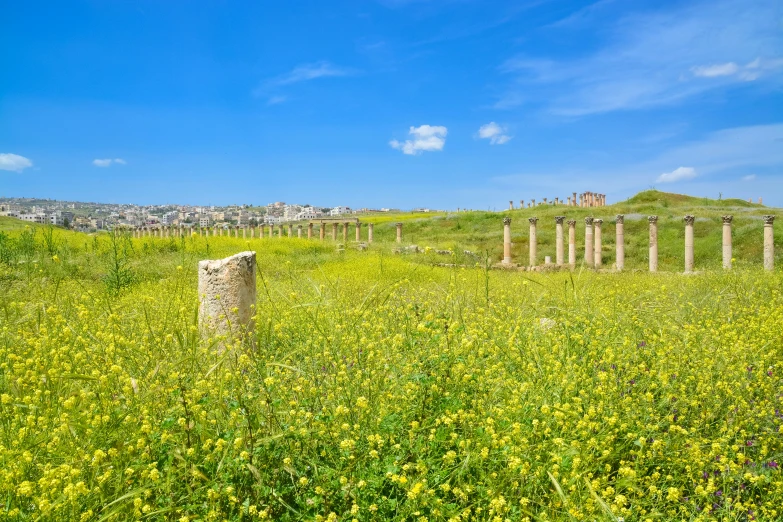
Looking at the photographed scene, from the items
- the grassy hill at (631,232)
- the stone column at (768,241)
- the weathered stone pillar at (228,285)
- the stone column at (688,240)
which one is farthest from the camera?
the grassy hill at (631,232)

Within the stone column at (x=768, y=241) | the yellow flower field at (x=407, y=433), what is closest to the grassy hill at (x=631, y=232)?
the stone column at (x=768, y=241)

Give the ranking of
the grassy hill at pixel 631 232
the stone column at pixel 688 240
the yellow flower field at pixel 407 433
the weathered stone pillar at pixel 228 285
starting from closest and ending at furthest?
the yellow flower field at pixel 407 433 < the weathered stone pillar at pixel 228 285 < the stone column at pixel 688 240 < the grassy hill at pixel 631 232

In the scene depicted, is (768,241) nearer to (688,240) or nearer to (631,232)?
(688,240)

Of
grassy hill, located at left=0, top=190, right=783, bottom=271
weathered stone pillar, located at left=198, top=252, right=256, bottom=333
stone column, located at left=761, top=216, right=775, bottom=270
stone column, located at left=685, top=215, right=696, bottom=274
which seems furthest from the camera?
grassy hill, located at left=0, top=190, right=783, bottom=271

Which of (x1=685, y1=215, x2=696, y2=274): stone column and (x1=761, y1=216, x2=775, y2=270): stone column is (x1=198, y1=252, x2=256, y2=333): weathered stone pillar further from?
(x1=761, y1=216, x2=775, y2=270): stone column

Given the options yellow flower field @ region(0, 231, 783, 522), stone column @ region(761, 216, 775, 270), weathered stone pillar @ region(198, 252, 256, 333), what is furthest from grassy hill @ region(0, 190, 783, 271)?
yellow flower field @ region(0, 231, 783, 522)

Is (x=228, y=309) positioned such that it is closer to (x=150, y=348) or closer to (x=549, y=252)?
(x=150, y=348)

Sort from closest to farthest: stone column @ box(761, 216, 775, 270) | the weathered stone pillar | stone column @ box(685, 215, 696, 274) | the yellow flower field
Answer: the yellow flower field
the weathered stone pillar
stone column @ box(761, 216, 775, 270)
stone column @ box(685, 215, 696, 274)

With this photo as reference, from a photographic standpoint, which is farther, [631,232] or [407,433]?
[631,232]

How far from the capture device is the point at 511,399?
3742mm

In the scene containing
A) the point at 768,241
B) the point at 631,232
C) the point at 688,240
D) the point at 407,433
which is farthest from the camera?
the point at 631,232

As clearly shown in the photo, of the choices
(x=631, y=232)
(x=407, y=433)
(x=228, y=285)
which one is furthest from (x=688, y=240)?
(x=407, y=433)

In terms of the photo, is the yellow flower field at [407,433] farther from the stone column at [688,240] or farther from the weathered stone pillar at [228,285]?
the stone column at [688,240]

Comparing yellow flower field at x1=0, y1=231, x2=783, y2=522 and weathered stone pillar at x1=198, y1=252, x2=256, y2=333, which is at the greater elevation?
weathered stone pillar at x1=198, y1=252, x2=256, y2=333
